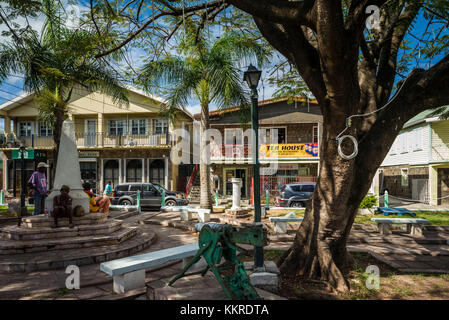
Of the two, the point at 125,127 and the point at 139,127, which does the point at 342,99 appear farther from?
the point at 125,127

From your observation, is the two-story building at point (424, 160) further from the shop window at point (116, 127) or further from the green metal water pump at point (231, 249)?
the shop window at point (116, 127)

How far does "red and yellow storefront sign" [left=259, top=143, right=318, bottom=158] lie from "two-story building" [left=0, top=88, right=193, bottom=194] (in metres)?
6.61

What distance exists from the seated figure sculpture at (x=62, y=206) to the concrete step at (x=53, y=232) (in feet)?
0.49

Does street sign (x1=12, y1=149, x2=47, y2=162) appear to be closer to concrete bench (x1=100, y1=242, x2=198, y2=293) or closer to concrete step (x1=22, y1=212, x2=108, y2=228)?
concrete step (x1=22, y1=212, x2=108, y2=228)

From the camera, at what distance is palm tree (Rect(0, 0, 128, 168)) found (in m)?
6.43

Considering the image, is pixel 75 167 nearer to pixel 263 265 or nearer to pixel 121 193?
pixel 263 265

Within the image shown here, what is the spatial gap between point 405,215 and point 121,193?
1349 centimetres

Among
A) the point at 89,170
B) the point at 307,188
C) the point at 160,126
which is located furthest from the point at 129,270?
the point at 89,170

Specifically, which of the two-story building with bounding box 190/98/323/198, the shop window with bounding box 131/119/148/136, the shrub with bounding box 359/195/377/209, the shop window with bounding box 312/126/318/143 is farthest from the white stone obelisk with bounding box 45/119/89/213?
the shop window with bounding box 312/126/318/143

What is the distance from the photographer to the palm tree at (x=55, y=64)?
643cm

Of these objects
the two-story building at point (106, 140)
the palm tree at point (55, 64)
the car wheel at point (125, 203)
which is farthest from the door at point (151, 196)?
the two-story building at point (106, 140)

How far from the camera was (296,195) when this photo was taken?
14.8 metres

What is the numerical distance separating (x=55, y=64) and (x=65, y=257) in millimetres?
5484
